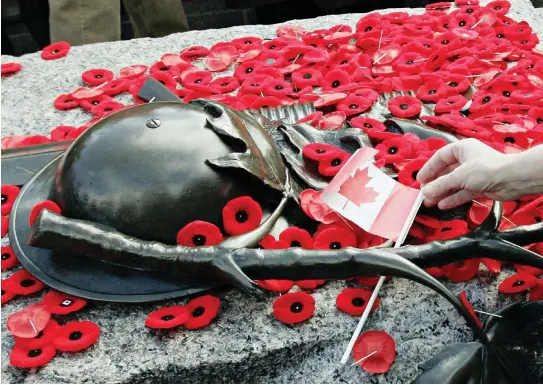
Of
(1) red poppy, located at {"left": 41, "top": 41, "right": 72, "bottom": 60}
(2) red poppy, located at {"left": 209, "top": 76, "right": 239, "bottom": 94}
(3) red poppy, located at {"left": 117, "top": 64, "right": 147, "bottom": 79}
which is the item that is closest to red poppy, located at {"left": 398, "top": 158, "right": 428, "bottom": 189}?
(2) red poppy, located at {"left": 209, "top": 76, "right": 239, "bottom": 94}

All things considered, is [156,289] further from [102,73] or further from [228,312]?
[102,73]

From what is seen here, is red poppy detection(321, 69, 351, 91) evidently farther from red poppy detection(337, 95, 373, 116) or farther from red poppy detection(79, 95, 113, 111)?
red poppy detection(79, 95, 113, 111)

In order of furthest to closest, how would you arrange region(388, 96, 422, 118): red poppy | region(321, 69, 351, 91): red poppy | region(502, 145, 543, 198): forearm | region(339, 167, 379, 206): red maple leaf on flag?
region(321, 69, 351, 91): red poppy
region(388, 96, 422, 118): red poppy
region(339, 167, 379, 206): red maple leaf on flag
region(502, 145, 543, 198): forearm

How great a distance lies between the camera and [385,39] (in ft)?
9.70

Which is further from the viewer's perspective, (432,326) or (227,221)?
(227,221)

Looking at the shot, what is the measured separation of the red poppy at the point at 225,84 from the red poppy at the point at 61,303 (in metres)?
1.18

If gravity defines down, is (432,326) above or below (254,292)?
below

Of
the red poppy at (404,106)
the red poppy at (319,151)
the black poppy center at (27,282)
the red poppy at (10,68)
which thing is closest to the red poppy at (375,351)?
the red poppy at (319,151)

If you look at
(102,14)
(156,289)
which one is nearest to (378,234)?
(156,289)

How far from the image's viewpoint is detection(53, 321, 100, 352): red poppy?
1.65 metres

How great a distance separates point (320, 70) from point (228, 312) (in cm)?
136

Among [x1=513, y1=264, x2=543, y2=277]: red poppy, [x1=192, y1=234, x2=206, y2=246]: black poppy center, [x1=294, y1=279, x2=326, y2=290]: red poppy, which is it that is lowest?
[x1=513, y1=264, x2=543, y2=277]: red poppy

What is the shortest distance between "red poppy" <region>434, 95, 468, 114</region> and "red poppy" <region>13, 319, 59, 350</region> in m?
1.51

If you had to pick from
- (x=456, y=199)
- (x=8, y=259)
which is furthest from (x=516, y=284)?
(x=8, y=259)
